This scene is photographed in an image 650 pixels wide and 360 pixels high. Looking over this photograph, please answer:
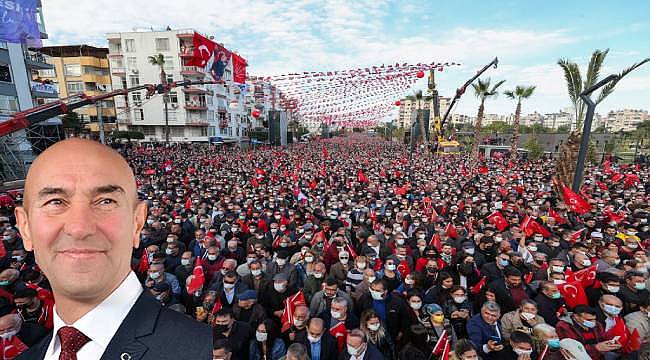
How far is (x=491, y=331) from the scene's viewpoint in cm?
431

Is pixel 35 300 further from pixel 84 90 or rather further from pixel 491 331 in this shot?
pixel 84 90

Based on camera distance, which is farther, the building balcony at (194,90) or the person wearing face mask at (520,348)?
the building balcony at (194,90)

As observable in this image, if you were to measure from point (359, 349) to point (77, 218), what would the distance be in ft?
11.2

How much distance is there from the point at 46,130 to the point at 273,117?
29.0 meters

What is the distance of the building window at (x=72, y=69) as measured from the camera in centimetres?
4403

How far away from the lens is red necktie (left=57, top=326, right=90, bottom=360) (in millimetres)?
1280

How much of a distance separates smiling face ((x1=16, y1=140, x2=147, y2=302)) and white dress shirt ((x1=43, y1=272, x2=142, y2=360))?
0.05 metres

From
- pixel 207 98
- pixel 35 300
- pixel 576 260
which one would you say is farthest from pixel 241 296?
pixel 207 98

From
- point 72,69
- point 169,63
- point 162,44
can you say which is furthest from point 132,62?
point 72,69

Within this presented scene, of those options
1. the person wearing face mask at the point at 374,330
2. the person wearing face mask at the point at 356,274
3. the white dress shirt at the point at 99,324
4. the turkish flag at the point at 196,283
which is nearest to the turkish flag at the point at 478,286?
the person wearing face mask at the point at 356,274

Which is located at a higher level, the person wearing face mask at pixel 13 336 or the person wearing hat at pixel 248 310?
the person wearing face mask at pixel 13 336

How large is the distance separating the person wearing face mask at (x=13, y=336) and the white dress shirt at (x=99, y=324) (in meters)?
3.62

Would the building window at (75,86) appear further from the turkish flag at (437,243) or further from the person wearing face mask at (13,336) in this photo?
the turkish flag at (437,243)

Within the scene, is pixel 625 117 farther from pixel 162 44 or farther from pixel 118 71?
pixel 118 71
